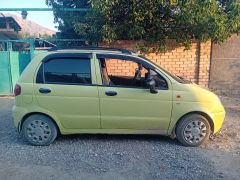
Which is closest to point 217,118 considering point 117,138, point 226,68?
point 117,138

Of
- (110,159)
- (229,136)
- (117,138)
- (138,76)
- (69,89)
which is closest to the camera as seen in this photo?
(110,159)

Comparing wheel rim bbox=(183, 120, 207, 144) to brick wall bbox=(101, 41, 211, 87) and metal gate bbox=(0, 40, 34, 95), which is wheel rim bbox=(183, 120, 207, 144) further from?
metal gate bbox=(0, 40, 34, 95)

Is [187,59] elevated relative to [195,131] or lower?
elevated

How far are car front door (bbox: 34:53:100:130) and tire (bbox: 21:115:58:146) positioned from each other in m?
0.18

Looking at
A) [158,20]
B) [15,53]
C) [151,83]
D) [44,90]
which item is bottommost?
[44,90]

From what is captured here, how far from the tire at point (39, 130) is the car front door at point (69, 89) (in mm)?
184

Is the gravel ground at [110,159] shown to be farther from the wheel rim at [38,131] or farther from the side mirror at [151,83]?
the side mirror at [151,83]

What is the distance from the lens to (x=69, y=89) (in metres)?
4.75

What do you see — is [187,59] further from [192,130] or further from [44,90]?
[44,90]

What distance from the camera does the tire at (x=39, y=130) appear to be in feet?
16.0

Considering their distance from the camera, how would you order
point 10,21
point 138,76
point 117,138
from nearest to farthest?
point 138,76
point 117,138
point 10,21

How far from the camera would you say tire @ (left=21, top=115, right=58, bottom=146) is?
16.0 ft

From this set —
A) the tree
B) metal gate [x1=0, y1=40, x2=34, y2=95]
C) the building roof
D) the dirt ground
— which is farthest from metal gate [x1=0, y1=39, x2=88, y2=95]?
the dirt ground

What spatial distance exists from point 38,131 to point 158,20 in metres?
4.61
